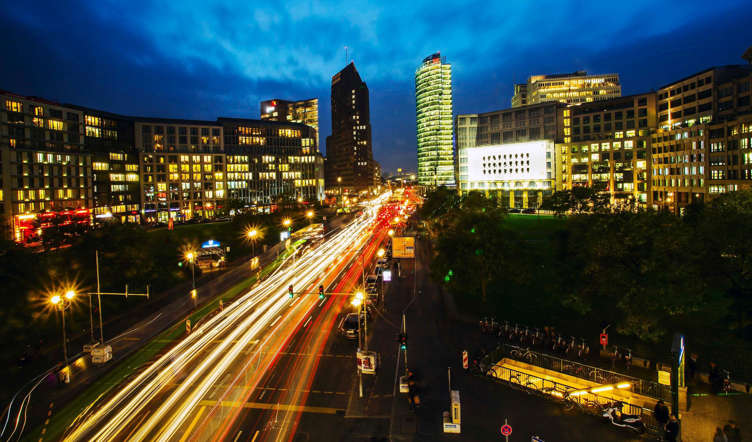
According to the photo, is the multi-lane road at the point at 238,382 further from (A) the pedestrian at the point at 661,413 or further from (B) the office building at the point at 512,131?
(B) the office building at the point at 512,131

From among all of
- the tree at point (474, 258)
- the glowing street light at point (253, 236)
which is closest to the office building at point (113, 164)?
the glowing street light at point (253, 236)

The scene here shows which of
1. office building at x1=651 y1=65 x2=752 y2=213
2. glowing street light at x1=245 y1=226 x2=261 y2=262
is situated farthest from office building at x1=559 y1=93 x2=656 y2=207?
glowing street light at x1=245 y1=226 x2=261 y2=262

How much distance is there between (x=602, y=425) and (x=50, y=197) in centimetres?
11211

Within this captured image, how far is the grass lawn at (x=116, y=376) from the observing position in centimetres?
1973

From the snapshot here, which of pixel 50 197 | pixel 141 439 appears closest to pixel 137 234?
pixel 141 439

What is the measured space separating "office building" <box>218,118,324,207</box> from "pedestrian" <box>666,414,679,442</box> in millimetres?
130249

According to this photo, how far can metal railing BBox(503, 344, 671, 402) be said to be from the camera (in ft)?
66.2

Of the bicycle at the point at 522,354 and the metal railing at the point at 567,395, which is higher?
the bicycle at the point at 522,354

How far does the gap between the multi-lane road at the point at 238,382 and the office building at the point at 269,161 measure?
4286 inches

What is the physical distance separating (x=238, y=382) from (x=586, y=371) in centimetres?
1903

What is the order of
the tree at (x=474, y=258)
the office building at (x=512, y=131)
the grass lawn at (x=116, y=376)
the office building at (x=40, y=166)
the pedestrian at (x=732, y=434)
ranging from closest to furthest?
the pedestrian at (x=732, y=434)
the grass lawn at (x=116, y=376)
the tree at (x=474, y=258)
the office building at (x=40, y=166)
the office building at (x=512, y=131)

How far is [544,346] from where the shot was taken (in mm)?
27656

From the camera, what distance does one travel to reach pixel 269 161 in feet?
510

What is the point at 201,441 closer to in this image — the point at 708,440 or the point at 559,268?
the point at 708,440
